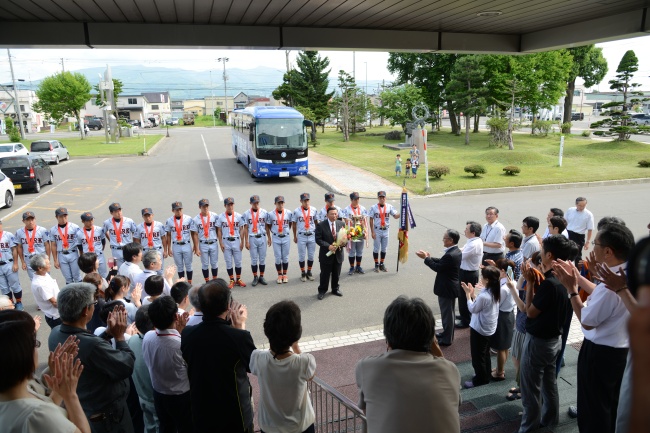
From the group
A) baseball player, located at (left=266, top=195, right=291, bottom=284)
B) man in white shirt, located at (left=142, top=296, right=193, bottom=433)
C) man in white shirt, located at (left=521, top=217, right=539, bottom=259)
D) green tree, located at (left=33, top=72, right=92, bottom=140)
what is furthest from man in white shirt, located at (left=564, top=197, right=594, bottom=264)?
green tree, located at (left=33, top=72, right=92, bottom=140)

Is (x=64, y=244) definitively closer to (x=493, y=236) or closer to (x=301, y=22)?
(x=301, y=22)

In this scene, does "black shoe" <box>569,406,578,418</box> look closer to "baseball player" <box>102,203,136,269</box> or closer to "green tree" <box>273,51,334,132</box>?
"baseball player" <box>102,203,136,269</box>

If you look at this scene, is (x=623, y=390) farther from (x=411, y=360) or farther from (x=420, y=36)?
(x=420, y=36)

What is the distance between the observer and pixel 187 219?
10.1 meters

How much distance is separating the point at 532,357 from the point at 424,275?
20.3 ft

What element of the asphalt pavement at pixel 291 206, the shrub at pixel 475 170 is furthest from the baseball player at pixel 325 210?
the shrub at pixel 475 170

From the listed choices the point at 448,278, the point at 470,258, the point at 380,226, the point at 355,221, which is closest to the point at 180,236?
the point at 355,221

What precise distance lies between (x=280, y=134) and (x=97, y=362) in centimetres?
1989

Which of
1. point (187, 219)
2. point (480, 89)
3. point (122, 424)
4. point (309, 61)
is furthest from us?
point (309, 61)

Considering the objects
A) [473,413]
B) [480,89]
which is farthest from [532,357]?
[480,89]

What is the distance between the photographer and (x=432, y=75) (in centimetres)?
4556

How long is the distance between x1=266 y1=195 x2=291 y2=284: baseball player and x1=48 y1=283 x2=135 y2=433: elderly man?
6.64 metres

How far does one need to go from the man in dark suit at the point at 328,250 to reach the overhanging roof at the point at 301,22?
12.3 feet

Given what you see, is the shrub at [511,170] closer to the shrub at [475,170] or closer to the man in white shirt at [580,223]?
the shrub at [475,170]
